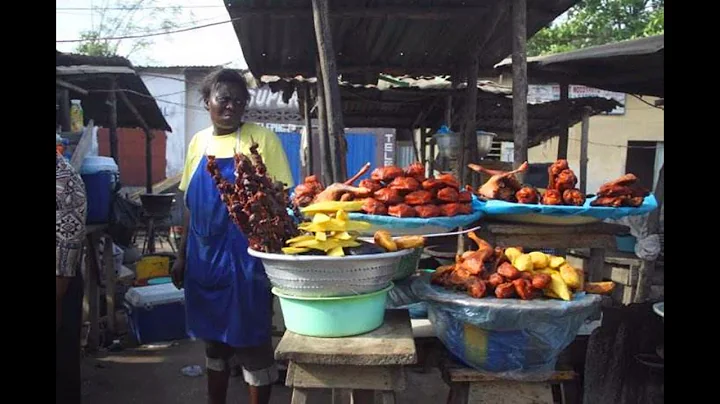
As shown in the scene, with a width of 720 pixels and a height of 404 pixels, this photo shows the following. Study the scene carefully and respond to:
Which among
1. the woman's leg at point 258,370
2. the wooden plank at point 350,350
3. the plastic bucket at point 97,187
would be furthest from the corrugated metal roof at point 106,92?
the wooden plank at point 350,350

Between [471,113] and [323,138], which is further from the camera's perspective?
[471,113]

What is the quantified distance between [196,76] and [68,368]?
13286 millimetres

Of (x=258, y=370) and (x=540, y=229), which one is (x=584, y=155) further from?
(x=258, y=370)

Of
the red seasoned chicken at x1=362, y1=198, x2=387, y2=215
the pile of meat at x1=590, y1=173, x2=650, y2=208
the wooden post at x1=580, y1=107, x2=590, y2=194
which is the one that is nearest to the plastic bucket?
the red seasoned chicken at x1=362, y1=198, x2=387, y2=215

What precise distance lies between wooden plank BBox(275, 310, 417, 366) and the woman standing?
0.75m

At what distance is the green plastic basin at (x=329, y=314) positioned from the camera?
1885 mm

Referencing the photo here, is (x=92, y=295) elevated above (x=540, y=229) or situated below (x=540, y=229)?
below

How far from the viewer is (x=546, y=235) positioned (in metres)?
2.71

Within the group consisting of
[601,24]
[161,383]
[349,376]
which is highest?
[601,24]

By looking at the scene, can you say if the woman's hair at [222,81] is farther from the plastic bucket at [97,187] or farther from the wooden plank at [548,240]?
the plastic bucket at [97,187]

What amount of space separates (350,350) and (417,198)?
2.72 ft

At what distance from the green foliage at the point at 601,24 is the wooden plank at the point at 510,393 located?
35.3 ft

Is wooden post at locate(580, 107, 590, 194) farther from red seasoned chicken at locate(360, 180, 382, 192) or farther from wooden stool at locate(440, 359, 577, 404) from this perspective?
wooden stool at locate(440, 359, 577, 404)

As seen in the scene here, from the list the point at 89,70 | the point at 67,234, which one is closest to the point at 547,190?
the point at 67,234
